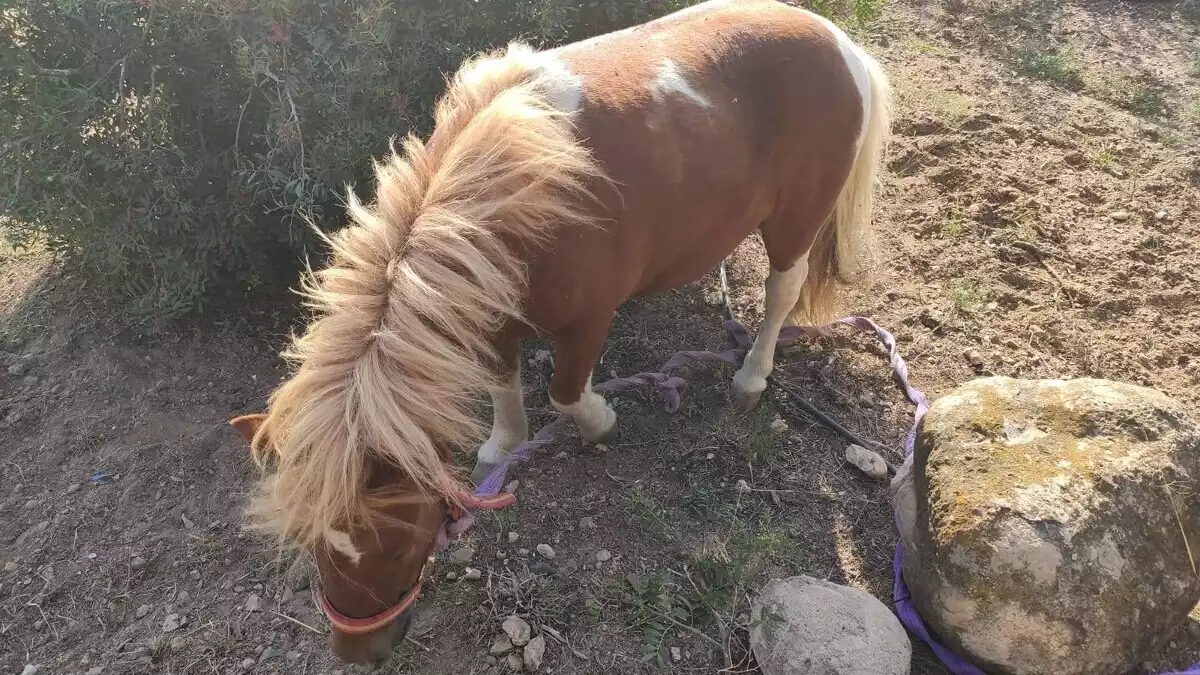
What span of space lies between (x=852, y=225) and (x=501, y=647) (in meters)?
1.99

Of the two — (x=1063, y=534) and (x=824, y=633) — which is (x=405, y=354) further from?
(x=1063, y=534)

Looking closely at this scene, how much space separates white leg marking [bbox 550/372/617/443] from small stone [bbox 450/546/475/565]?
542 mm

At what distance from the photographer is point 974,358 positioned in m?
2.88

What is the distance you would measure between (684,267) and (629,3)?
156 centimetres

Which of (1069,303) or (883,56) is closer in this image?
(1069,303)

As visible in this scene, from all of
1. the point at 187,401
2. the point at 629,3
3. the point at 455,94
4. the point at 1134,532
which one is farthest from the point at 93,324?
the point at 1134,532

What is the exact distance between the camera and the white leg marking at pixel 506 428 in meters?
2.40

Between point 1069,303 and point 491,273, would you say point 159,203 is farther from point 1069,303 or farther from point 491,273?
point 1069,303

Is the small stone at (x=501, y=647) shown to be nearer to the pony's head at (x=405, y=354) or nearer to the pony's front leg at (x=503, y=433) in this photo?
the pony's head at (x=405, y=354)

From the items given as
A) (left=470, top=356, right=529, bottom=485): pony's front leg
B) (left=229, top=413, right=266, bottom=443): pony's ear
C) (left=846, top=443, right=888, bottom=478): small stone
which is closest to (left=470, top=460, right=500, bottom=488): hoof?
(left=470, top=356, right=529, bottom=485): pony's front leg

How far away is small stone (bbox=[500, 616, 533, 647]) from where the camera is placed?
1.96 m

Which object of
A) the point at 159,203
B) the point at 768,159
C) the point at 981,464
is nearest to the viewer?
the point at 981,464

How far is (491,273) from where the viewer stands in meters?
1.53

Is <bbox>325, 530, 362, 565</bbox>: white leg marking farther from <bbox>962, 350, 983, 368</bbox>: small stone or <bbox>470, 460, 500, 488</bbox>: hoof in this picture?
<bbox>962, 350, 983, 368</bbox>: small stone
